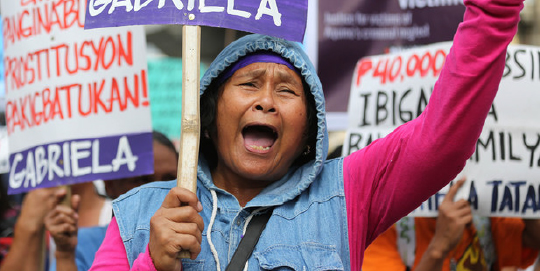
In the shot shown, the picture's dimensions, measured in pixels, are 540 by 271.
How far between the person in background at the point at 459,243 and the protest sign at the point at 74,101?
1.21m

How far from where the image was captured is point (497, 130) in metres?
3.68

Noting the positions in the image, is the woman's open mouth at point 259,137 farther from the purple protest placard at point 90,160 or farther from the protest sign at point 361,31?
the protest sign at point 361,31

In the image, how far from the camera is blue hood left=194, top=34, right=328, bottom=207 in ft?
7.64

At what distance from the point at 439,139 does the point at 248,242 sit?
59 centimetres

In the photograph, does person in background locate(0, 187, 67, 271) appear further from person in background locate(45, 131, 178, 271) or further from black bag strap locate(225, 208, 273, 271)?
black bag strap locate(225, 208, 273, 271)

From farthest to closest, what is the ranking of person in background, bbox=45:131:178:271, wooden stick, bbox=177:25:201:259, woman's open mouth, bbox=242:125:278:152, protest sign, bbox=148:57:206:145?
protest sign, bbox=148:57:206:145
person in background, bbox=45:131:178:271
woman's open mouth, bbox=242:125:278:152
wooden stick, bbox=177:25:201:259

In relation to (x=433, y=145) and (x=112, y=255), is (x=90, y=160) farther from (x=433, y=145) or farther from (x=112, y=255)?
(x=433, y=145)

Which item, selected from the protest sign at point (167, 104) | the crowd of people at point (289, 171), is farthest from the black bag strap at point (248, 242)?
the protest sign at point (167, 104)

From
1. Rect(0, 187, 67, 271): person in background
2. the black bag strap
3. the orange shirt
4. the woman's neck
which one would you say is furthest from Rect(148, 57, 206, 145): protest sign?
the black bag strap

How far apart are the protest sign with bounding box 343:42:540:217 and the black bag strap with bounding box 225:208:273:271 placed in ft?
5.20

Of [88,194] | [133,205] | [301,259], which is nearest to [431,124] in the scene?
[301,259]

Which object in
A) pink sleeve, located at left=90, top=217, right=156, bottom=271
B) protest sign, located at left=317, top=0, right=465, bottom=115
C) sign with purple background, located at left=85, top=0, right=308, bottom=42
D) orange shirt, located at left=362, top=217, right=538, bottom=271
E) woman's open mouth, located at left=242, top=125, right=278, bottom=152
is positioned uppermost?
protest sign, located at left=317, top=0, right=465, bottom=115

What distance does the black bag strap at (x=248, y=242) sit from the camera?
2137mm

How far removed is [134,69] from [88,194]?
110 cm
